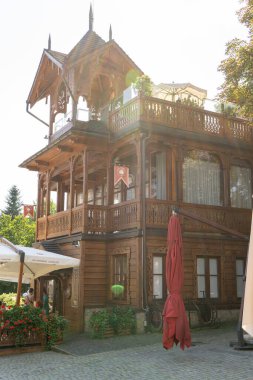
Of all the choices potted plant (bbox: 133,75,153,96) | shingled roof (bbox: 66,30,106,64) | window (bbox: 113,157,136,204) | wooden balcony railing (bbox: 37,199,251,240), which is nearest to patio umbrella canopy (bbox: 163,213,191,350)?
wooden balcony railing (bbox: 37,199,251,240)

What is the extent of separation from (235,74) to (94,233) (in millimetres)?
7996

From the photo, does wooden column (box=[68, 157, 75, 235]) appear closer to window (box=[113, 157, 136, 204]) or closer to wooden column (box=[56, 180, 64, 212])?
window (box=[113, 157, 136, 204])

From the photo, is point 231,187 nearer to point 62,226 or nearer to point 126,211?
point 126,211

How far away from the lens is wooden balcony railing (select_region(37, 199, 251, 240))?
16281 millimetres

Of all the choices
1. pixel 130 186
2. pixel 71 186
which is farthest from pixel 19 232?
pixel 130 186

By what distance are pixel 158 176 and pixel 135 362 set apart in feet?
28.7

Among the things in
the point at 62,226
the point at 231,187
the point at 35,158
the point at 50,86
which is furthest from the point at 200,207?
the point at 50,86

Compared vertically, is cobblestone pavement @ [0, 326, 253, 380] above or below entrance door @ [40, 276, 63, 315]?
below

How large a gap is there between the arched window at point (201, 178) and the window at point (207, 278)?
2438 mm

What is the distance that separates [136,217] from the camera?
16.1 meters

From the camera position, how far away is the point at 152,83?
17.8 metres

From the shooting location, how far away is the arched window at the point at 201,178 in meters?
17.8

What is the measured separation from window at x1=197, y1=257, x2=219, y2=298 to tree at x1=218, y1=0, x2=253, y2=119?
234 inches

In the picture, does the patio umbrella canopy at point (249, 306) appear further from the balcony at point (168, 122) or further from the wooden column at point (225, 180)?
the wooden column at point (225, 180)
